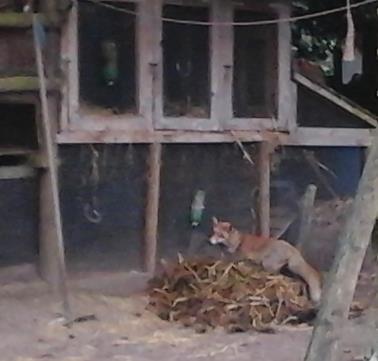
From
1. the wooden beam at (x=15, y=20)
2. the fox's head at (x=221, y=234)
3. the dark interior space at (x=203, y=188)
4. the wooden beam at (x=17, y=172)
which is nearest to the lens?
the wooden beam at (x=15, y=20)

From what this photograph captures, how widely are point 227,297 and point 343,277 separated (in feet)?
10.2

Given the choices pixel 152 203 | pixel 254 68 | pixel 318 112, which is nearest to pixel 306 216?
pixel 318 112

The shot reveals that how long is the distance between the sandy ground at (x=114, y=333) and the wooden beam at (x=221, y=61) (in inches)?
50.8

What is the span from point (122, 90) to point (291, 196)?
1667 mm

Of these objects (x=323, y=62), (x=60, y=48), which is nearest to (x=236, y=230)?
(x=60, y=48)

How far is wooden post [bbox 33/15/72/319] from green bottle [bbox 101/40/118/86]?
48 cm

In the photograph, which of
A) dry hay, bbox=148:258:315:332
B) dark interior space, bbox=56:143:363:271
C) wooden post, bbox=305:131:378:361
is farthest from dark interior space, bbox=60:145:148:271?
wooden post, bbox=305:131:378:361

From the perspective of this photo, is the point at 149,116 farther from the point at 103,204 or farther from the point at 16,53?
the point at 16,53

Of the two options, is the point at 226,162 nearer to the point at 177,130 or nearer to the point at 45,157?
the point at 177,130

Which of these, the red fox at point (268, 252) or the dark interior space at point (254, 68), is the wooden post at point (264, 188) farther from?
the red fox at point (268, 252)

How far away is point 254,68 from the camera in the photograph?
26.8 feet

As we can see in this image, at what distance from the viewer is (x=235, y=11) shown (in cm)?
802

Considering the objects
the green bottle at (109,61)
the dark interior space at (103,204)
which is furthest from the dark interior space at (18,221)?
the green bottle at (109,61)

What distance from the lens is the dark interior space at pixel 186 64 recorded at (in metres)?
7.73
